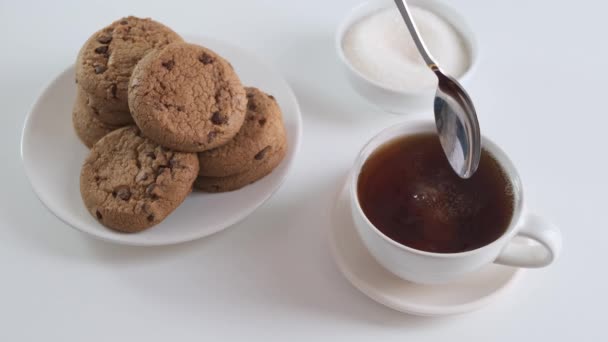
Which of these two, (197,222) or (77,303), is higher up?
(197,222)

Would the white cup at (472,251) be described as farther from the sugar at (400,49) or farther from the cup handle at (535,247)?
the sugar at (400,49)

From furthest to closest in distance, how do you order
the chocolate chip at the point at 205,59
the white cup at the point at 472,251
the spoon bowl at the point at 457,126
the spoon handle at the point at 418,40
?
the spoon handle at the point at 418,40 < the chocolate chip at the point at 205,59 < the spoon bowl at the point at 457,126 < the white cup at the point at 472,251

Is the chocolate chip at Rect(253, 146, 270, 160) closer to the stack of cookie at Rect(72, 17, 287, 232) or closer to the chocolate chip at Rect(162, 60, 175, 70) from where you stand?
the stack of cookie at Rect(72, 17, 287, 232)

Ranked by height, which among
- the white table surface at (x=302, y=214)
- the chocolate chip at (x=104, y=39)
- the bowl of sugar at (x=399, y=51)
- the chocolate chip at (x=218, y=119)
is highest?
the chocolate chip at (x=104, y=39)

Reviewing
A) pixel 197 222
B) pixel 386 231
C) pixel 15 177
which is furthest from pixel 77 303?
pixel 386 231

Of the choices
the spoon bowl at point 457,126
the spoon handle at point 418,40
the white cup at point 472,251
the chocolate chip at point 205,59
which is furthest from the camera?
the spoon handle at point 418,40

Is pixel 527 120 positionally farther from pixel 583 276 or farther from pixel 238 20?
pixel 238 20

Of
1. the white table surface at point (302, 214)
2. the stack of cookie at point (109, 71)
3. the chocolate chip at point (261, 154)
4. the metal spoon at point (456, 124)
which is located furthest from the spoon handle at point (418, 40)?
the stack of cookie at point (109, 71)
